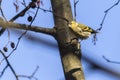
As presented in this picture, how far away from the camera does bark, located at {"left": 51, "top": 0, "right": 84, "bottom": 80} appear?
1.48 metres

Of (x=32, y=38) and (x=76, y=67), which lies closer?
(x=32, y=38)

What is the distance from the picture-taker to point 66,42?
5.26 feet

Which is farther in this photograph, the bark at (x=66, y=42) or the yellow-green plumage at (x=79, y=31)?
the yellow-green plumage at (x=79, y=31)

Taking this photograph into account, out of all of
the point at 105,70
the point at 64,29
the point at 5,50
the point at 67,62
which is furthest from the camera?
the point at 5,50

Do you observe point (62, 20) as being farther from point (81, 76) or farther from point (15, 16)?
point (81, 76)

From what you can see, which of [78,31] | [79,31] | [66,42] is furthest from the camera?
[79,31]

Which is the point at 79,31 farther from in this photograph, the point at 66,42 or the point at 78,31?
the point at 66,42

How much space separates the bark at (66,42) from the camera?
148cm

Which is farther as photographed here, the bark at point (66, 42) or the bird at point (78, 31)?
the bird at point (78, 31)

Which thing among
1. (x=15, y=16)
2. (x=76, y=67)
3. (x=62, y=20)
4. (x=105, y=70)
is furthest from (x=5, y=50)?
(x=105, y=70)

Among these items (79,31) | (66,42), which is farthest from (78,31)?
(66,42)

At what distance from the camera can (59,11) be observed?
1723 mm

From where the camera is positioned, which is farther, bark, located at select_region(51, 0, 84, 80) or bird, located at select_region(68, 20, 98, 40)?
bird, located at select_region(68, 20, 98, 40)

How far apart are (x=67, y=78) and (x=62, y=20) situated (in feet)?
1.45
